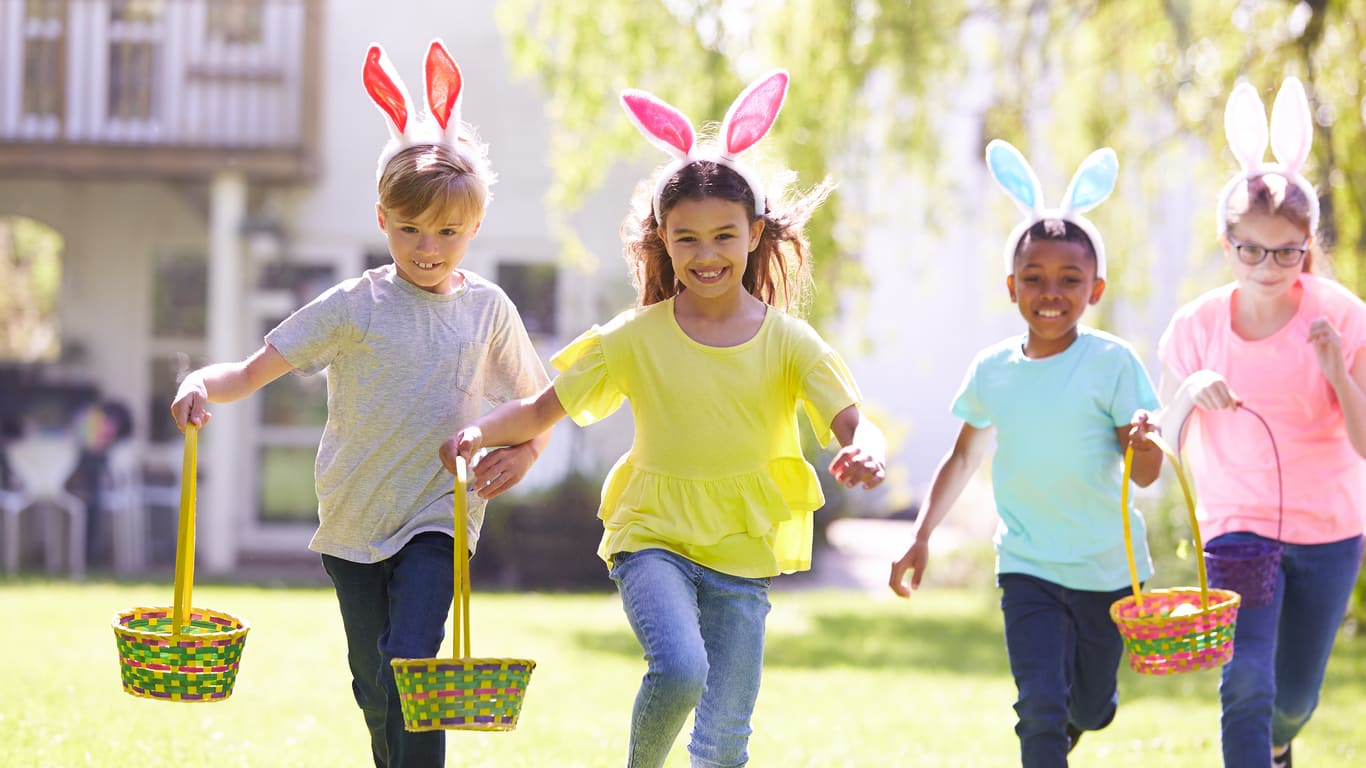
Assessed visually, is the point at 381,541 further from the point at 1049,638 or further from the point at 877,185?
the point at 877,185

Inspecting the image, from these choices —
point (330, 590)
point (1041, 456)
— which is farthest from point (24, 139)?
point (1041, 456)

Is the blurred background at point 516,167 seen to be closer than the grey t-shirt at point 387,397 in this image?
No

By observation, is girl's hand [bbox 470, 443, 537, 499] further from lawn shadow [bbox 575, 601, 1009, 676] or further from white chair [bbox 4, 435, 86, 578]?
white chair [bbox 4, 435, 86, 578]

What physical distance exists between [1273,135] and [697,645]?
2.32 meters

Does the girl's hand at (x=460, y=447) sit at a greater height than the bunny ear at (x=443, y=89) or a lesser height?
lesser

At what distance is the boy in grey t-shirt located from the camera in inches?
159

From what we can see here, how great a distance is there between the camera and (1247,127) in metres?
4.72

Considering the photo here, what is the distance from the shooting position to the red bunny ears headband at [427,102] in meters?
4.25

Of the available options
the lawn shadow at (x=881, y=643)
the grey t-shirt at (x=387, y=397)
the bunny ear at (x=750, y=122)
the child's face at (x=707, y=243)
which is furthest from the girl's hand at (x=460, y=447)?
the lawn shadow at (x=881, y=643)

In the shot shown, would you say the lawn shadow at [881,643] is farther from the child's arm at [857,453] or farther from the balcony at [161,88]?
the child's arm at [857,453]

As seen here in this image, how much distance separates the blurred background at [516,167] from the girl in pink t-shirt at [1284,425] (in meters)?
5.42

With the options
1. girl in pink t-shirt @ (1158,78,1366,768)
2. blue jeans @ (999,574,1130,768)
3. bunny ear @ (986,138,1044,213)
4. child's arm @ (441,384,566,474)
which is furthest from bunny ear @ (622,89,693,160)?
girl in pink t-shirt @ (1158,78,1366,768)

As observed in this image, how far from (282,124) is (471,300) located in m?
10.4

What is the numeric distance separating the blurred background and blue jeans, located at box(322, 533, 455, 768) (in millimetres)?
6936
